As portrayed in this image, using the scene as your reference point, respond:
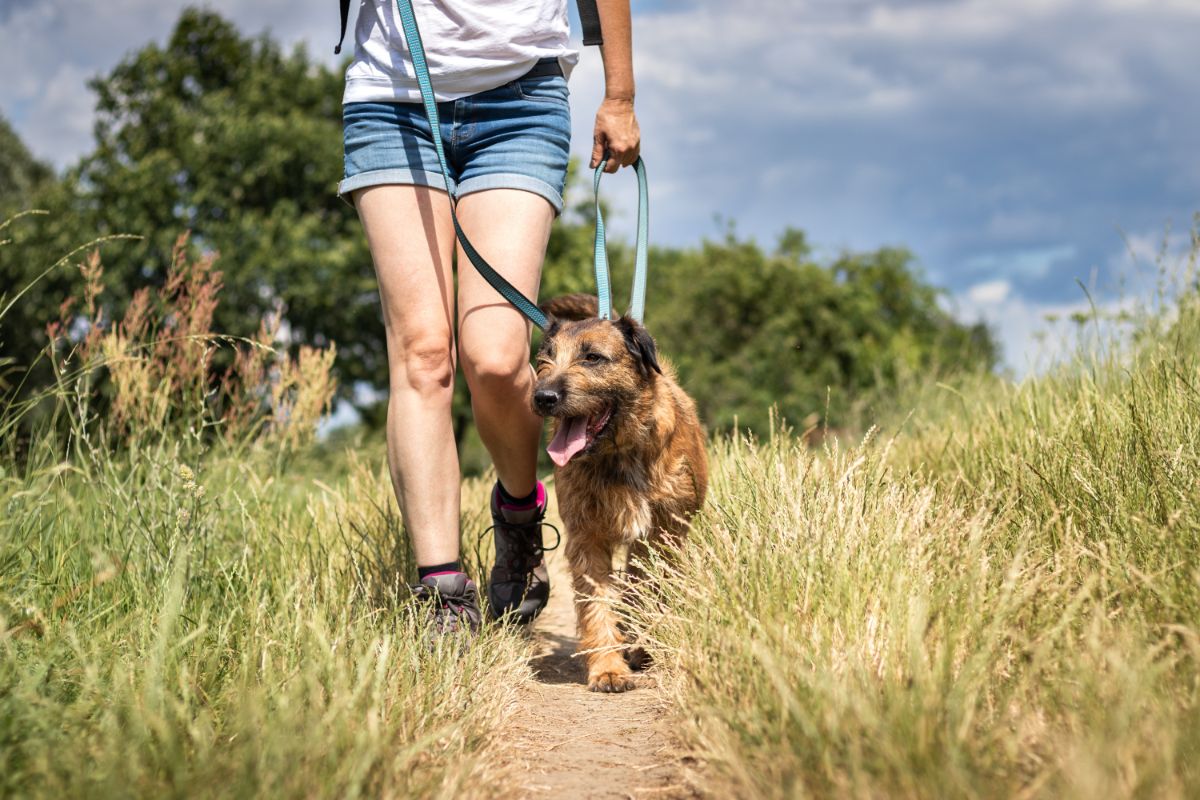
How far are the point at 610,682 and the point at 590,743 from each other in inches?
27.6

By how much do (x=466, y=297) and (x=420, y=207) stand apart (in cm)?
36

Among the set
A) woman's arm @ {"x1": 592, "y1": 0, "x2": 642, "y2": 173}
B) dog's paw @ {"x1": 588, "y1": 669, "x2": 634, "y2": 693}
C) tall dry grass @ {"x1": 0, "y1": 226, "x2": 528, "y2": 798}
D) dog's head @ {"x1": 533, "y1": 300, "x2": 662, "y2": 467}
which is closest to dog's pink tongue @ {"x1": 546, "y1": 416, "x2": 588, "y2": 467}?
dog's head @ {"x1": 533, "y1": 300, "x2": 662, "y2": 467}

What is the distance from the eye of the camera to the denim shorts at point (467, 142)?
3307 millimetres

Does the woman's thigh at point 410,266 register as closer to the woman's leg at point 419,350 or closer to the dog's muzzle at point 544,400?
the woman's leg at point 419,350

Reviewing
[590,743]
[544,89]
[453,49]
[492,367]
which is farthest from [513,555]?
[453,49]

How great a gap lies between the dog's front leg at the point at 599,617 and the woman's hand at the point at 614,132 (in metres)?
1.56

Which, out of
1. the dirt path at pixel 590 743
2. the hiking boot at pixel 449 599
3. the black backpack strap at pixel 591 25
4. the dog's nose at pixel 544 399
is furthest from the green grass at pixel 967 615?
the black backpack strap at pixel 591 25

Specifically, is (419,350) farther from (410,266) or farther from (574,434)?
(574,434)

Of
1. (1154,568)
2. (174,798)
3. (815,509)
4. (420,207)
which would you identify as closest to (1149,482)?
(1154,568)

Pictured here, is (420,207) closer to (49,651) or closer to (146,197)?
(49,651)

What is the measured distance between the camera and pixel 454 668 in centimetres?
276

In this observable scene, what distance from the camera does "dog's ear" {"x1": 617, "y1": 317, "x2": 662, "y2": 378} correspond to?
382 cm

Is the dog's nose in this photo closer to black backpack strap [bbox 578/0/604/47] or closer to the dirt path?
the dirt path

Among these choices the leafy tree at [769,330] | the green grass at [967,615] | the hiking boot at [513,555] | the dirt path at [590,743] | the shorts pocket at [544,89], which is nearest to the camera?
the green grass at [967,615]
